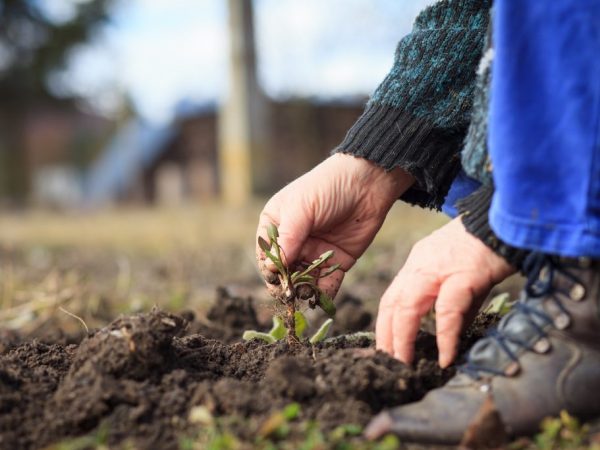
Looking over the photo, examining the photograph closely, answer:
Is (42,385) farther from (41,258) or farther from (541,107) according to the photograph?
(41,258)

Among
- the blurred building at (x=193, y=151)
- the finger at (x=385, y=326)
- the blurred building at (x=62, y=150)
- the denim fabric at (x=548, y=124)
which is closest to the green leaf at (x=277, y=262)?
the finger at (x=385, y=326)

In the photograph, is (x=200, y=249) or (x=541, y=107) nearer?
(x=541, y=107)

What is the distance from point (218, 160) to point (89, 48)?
530 cm

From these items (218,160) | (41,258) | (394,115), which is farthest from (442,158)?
(218,160)

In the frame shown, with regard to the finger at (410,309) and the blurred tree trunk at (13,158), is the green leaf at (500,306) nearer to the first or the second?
the finger at (410,309)

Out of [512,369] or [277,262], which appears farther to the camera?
[277,262]

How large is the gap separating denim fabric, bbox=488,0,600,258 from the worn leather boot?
4.1 inches

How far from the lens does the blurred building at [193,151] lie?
19141mm

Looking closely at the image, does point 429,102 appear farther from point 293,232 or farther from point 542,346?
point 542,346

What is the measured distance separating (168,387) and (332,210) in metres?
0.66

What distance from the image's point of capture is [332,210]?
6.35ft

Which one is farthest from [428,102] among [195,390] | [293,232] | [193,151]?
[193,151]

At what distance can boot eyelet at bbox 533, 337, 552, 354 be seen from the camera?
4.68 feet

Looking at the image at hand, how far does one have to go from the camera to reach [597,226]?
53.1 inches
